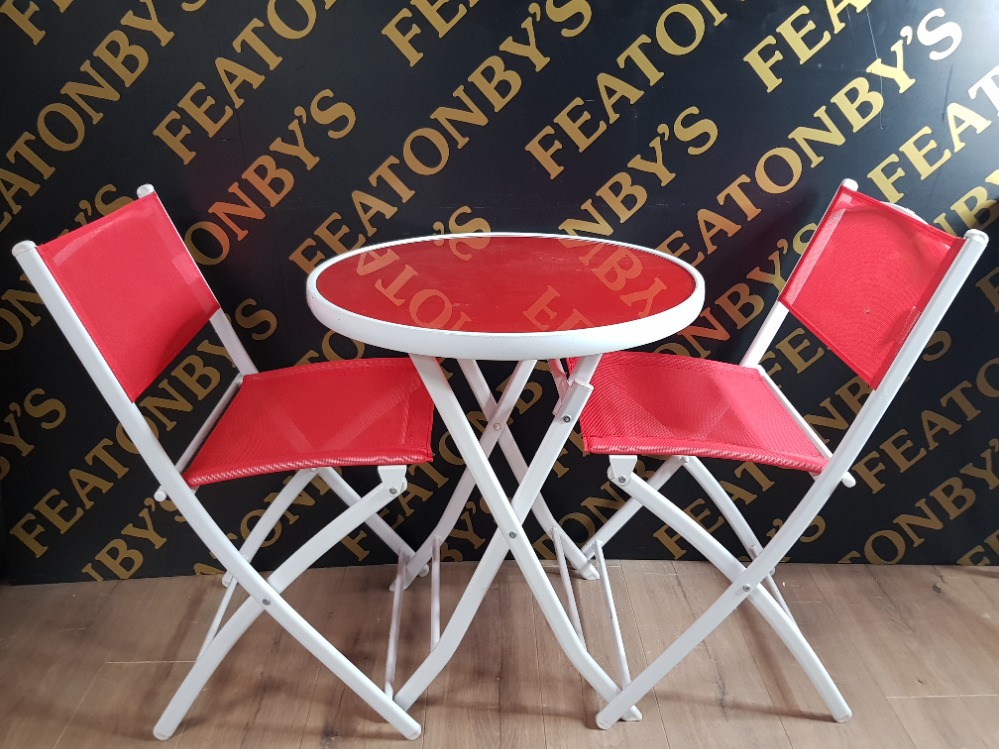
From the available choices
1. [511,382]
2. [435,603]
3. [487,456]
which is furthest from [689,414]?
[435,603]

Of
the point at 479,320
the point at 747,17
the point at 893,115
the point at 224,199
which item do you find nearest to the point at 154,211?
the point at 224,199

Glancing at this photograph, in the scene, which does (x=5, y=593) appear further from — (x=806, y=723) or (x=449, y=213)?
(x=806, y=723)

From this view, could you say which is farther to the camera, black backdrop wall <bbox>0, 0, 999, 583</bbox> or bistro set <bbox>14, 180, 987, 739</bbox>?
black backdrop wall <bbox>0, 0, 999, 583</bbox>

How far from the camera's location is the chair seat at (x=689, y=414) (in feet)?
4.66

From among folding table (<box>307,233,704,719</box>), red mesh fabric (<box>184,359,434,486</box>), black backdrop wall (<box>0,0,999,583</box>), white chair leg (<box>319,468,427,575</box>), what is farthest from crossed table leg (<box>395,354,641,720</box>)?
black backdrop wall (<box>0,0,999,583</box>)

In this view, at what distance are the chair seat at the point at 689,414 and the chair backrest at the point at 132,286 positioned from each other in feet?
2.87

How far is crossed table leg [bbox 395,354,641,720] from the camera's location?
132 centimetres

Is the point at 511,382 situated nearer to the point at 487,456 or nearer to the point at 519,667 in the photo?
the point at 487,456

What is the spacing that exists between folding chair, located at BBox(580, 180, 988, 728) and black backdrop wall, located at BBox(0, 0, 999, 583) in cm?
20

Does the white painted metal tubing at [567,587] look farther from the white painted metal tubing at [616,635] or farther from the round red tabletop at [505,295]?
the round red tabletop at [505,295]

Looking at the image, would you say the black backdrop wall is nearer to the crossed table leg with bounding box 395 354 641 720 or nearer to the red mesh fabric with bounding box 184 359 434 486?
the red mesh fabric with bounding box 184 359 434 486

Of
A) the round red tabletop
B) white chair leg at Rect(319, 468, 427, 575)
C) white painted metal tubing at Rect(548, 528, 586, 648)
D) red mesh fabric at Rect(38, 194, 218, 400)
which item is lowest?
white chair leg at Rect(319, 468, 427, 575)

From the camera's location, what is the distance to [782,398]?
1.68 meters

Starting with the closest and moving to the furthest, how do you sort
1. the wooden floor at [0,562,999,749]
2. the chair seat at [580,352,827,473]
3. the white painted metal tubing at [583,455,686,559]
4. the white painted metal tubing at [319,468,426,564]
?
1. the chair seat at [580,352,827,473]
2. the wooden floor at [0,562,999,749]
3. the white painted metal tubing at [319,468,426,564]
4. the white painted metal tubing at [583,455,686,559]
